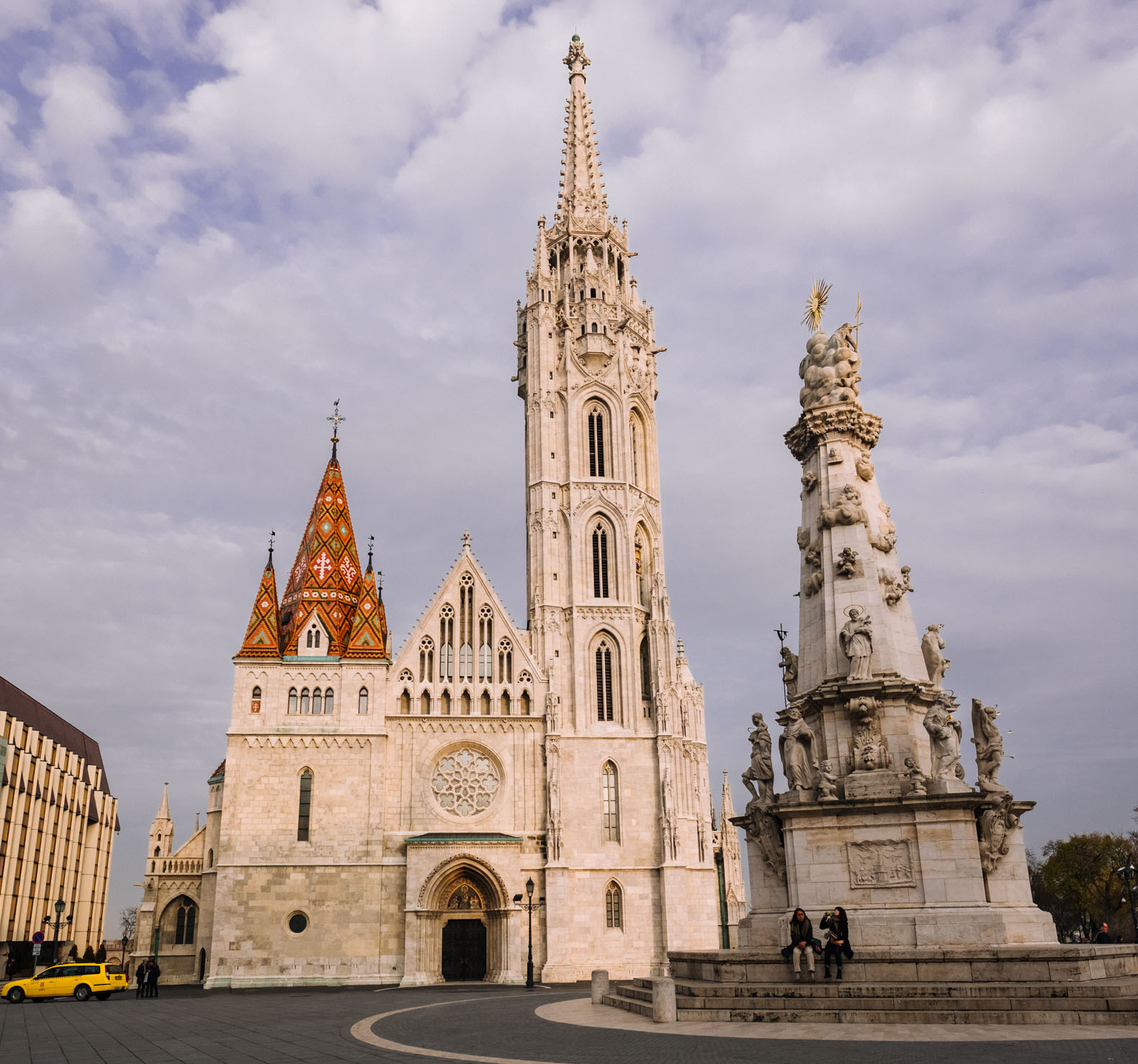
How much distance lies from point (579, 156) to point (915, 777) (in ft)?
146

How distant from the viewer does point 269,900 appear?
36.0m

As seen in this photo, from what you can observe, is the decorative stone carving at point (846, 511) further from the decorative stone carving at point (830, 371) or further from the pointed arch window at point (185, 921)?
the pointed arch window at point (185, 921)

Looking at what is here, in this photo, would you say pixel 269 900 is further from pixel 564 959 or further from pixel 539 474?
pixel 539 474

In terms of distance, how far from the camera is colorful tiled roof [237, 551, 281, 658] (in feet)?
129

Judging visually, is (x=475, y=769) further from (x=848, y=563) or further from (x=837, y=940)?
(x=837, y=940)

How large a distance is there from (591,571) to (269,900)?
17.5m

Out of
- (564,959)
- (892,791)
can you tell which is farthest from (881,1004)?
(564,959)

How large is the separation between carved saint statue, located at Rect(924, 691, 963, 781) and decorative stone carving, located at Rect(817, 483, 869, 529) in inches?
150

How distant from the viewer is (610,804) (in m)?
39.3

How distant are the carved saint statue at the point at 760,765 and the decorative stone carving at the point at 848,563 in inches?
114

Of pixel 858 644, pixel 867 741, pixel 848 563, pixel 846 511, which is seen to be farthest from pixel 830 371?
pixel 867 741

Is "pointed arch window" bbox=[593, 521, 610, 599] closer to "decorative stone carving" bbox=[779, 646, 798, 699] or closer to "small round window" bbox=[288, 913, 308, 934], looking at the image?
"small round window" bbox=[288, 913, 308, 934]

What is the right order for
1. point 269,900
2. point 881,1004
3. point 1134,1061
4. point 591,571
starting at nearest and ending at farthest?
1. point 1134,1061
2. point 881,1004
3. point 269,900
4. point 591,571

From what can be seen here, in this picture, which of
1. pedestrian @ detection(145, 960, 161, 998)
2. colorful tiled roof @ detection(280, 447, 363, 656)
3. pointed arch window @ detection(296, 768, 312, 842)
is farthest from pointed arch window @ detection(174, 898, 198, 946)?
pedestrian @ detection(145, 960, 161, 998)
